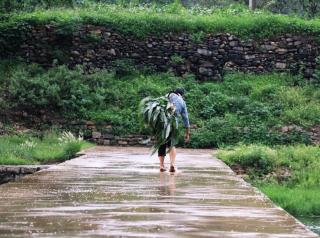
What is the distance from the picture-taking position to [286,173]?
15086mm

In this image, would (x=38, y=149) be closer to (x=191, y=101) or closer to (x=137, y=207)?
(x=191, y=101)

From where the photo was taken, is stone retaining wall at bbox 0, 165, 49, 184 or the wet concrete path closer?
the wet concrete path

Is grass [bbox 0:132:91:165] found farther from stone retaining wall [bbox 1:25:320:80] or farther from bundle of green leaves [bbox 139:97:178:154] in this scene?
stone retaining wall [bbox 1:25:320:80]

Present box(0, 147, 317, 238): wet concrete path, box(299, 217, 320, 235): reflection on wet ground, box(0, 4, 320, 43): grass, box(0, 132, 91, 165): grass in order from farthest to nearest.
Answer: box(0, 4, 320, 43): grass → box(0, 132, 91, 165): grass → box(299, 217, 320, 235): reflection on wet ground → box(0, 147, 317, 238): wet concrete path

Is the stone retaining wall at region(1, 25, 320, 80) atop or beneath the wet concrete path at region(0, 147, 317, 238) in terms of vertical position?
atop

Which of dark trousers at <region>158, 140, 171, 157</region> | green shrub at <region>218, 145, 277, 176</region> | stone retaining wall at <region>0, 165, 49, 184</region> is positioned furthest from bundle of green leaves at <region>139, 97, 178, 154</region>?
green shrub at <region>218, 145, 277, 176</region>

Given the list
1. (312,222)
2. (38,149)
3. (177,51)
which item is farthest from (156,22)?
(312,222)

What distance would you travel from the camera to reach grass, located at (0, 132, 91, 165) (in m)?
15.4

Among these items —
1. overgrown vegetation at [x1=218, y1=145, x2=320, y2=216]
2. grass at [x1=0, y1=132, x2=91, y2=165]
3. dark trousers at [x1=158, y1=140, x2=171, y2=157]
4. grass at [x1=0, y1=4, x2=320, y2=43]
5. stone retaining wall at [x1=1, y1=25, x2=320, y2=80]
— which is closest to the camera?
dark trousers at [x1=158, y1=140, x2=171, y2=157]

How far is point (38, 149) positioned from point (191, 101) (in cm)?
780

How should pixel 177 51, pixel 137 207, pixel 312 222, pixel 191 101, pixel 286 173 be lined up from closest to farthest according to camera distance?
pixel 137 207
pixel 312 222
pixel 286 173
pixel 191 101
pixel 177 51

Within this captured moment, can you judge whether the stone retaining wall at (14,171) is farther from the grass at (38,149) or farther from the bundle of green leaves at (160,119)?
the bundle of green leaves at (160,119)

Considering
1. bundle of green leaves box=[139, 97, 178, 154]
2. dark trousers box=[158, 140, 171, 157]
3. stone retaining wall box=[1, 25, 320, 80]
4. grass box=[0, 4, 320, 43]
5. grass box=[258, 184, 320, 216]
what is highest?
grass box=[0, 4, 320, 43]

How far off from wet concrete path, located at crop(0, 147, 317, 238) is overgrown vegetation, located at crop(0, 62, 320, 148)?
9.90 metres
